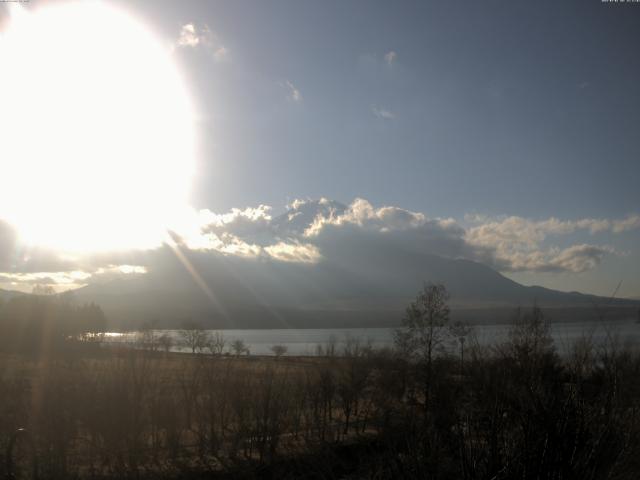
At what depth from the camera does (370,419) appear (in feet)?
121

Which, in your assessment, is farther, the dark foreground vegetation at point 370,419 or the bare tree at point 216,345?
the bare tree at point 216,345

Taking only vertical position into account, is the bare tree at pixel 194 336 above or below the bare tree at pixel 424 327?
below

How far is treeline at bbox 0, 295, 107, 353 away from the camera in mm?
71438

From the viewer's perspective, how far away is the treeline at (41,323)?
71.4 metres

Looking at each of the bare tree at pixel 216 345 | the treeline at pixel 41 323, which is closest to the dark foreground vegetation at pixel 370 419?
the treeline at pixel 41 323

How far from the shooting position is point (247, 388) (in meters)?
31.6

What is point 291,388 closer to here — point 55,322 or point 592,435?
point 592,435

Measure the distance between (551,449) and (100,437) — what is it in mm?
26697

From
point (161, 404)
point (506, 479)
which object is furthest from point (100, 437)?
point (506, 479)

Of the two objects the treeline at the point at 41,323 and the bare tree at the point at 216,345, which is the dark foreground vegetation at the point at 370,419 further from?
the bare tree at the point at 216,345

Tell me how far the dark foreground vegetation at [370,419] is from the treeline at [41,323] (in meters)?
25.2

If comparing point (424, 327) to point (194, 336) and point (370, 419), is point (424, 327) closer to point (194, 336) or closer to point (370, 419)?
point (370, 419)

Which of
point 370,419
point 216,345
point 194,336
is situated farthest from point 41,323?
point 370,419

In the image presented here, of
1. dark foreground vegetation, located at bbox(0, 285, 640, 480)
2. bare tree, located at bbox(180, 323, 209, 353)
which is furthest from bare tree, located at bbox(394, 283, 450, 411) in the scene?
bare tree, located at bbox(180, 323, 209, 353)
